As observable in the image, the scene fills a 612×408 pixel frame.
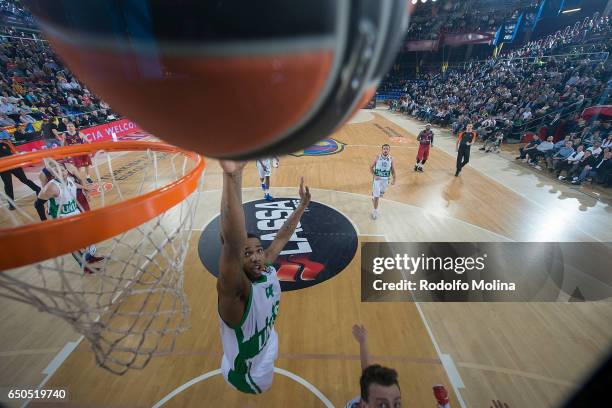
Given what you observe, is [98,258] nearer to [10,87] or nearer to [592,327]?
[592,327]

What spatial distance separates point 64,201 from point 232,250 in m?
3.89

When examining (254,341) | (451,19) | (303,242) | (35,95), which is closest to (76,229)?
(254,341)

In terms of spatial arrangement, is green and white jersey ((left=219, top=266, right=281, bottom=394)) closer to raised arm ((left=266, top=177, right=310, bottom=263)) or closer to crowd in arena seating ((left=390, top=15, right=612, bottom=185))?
raised arm ((left=266, top=177, right=310, bottom=263))

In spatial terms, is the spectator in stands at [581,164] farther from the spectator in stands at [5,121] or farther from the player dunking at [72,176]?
the spectator in stands at [5,121]

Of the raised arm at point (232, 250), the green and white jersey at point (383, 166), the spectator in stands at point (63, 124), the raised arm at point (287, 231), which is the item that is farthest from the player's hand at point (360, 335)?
the spectator in stands at point (63, 124)

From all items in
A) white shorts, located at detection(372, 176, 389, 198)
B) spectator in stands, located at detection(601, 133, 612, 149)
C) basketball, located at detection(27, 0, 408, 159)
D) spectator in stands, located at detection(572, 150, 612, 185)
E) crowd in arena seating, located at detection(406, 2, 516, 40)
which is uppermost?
crowd in arena seating, located at detection(406, 2, 516, 40)

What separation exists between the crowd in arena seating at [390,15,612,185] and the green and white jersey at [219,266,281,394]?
31.9ft

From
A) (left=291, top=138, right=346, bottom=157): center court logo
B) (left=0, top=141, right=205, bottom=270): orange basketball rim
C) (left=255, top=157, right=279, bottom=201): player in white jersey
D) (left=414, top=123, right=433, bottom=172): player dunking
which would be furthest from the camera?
(left=291, top=138, right=346, bottom=157): center court logo

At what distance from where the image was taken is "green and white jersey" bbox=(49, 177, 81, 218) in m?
3.95

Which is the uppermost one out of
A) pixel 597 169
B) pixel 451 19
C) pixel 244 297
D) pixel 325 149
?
pixel 451 19

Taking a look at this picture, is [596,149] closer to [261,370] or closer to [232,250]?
[261,370]

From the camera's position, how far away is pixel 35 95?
12.8 m

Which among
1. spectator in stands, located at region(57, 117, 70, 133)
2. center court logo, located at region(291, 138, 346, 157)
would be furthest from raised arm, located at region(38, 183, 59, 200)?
spectator in stands, located at region(57, 117, 70, 133)

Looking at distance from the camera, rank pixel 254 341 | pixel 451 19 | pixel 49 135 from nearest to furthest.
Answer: pixel 254 341, pixel 49 135, pixel 451 19
